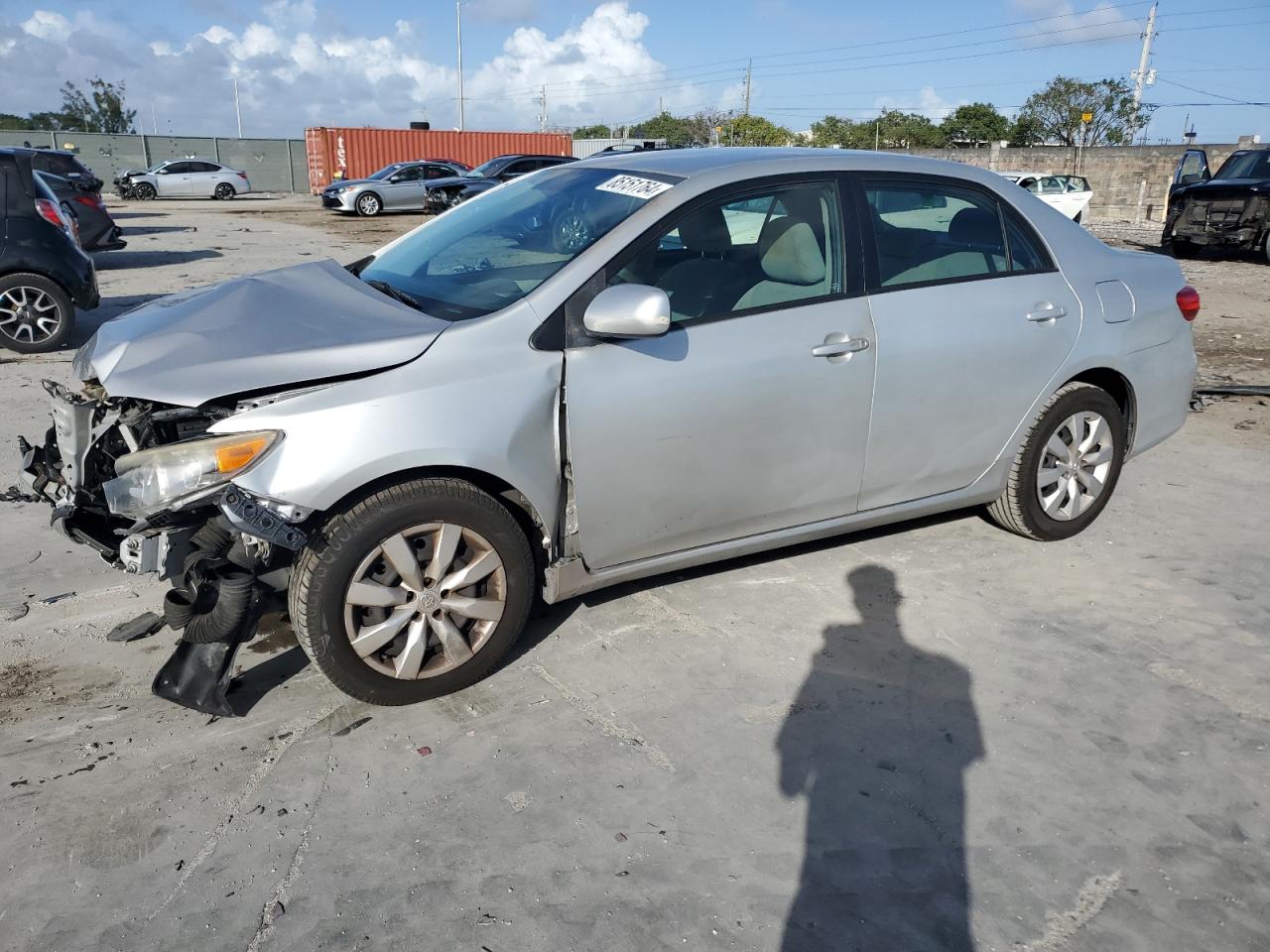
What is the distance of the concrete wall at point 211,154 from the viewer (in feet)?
145

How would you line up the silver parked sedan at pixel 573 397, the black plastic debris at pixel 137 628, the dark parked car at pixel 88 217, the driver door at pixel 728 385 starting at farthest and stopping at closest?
1. the dark parked car at pixel 88 217
2. the black plastic debris at pixel 137 628
3. the driver door at pixel 728 385
4. the silver parked sedan at pixel 573 397

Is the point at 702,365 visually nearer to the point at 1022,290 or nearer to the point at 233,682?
the point at 1022,290

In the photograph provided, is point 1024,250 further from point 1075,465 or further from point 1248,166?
point 1248,166

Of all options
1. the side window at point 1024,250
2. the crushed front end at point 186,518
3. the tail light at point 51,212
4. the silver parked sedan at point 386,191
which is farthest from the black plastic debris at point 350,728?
the silver parked sedan at point 386,191

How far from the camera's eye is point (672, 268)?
3518mm

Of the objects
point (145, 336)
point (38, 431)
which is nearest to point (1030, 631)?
point (145, 336)

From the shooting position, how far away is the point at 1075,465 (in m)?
4.61

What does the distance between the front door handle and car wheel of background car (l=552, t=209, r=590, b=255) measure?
955 mm

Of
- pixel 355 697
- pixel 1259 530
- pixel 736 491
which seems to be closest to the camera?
pixel 355 697

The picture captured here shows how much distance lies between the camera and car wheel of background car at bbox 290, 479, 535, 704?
3041 mm

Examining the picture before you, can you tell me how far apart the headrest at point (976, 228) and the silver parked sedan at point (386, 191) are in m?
24.6

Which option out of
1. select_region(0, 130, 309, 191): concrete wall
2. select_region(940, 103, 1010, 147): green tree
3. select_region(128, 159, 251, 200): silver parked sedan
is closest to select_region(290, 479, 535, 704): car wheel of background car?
select_region(128, 159, 251, 200): silver parked sedan

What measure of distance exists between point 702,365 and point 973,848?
1757 millimetres

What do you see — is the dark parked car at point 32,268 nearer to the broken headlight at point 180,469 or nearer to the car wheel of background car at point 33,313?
the car wheel of background car at point 33,313
